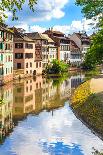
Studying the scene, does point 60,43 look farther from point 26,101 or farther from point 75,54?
point 26,101

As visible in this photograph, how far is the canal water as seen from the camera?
99.2 ft

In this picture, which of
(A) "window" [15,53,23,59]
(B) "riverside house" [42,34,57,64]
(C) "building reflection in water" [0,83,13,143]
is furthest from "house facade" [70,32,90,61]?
(C) "building reflection in water" [0,83,13,143]

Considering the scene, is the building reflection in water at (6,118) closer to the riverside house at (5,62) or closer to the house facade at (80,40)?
the riverside house at (5,62)

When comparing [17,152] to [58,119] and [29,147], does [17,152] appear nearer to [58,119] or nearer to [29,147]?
[29,147]

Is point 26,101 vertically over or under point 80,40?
under

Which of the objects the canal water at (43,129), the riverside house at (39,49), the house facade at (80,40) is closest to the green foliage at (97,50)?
the canal water at (43,129)

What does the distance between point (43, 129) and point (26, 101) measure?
76.0 feet

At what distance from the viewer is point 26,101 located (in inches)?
2394

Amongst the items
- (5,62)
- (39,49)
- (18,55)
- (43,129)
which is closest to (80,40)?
(39,49)

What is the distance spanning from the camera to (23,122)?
41531 millimetres

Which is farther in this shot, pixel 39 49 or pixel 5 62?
pixel 39 49

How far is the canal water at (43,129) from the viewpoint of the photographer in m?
30.2

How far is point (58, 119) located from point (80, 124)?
14.4 feet

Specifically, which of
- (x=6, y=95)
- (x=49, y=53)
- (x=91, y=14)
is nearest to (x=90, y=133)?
(x=91, y=14)
